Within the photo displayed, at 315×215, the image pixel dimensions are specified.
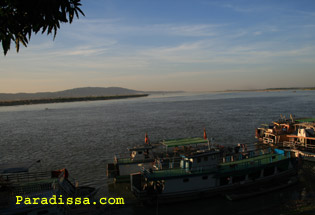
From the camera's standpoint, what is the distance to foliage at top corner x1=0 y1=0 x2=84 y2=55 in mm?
10867

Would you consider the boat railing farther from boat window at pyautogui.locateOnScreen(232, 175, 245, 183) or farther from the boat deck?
boat window at pyautogui.locateOnScreen(232, 175, 245, 183)

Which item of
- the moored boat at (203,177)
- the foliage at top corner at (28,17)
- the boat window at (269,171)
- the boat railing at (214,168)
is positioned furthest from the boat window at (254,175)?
the foliage at top corner at (28,17)

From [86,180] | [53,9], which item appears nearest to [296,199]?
[86,180]

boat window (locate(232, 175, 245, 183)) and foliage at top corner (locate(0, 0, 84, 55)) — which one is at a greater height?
foliage at top corner (locate(0, 0, 84, 55))

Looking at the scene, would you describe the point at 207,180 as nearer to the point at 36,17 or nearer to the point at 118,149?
the point at 36,17

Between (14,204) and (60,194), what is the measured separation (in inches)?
104

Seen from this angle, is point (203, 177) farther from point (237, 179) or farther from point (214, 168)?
point (237, 179)

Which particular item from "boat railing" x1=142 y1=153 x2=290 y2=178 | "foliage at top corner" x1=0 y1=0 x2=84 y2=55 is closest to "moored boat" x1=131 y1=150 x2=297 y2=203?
"boat railing" x1=142 y1=153 x2=290 y2=178

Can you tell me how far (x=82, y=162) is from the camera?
30.0 meters

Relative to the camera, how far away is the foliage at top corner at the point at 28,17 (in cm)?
A: 1087

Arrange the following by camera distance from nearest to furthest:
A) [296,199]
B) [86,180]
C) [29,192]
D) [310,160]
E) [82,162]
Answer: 1. [29,192]
2. [296,199]
3. [86,180]
4. [310,160]
5. [82,162]

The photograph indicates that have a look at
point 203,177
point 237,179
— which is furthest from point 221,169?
point 237,179

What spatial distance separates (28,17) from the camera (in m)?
11.2

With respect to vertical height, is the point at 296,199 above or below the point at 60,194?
below
